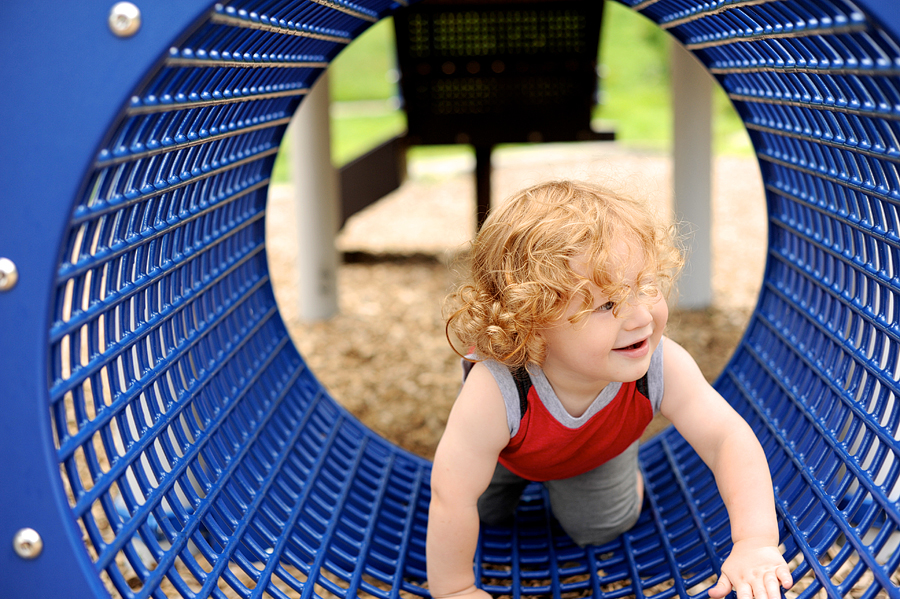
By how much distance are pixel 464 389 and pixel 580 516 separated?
0.57 meters

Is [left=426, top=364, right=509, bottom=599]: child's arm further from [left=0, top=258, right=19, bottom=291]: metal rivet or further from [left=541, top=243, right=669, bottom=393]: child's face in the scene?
[left=0, top=258, right=19, bottom=291]: metal rivet

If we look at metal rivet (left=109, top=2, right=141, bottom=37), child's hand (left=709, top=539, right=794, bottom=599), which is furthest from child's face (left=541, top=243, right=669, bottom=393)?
metal rivet (left=109, top=2, right=141, bottom=37)

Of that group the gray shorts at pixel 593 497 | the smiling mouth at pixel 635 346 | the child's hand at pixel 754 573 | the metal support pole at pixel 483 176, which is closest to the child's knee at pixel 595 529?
the gray shorts at pixel 593 497

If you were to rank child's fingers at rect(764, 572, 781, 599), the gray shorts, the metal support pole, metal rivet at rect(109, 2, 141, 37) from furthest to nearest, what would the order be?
the metal support pole → the gray shorts → child's fingers at rect(764, 572, 781, 599) → metal rivet at rect(109, 2, 141, 37)

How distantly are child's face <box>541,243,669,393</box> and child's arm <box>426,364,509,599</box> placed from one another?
0.20 metres

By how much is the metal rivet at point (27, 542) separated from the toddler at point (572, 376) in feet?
2.61

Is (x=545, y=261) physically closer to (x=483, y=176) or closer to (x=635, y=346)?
(x=635, y=346)

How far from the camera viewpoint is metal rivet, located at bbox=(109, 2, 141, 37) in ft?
3.59

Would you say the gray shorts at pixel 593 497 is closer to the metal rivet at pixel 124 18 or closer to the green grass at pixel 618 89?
the metal rivet at pixel 124 18

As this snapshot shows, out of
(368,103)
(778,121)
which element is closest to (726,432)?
(778,121)

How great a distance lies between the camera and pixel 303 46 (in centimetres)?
215

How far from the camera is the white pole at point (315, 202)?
4492 mm

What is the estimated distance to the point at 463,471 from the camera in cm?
173

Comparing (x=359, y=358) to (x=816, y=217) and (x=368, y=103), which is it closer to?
(x=816, y=217)
